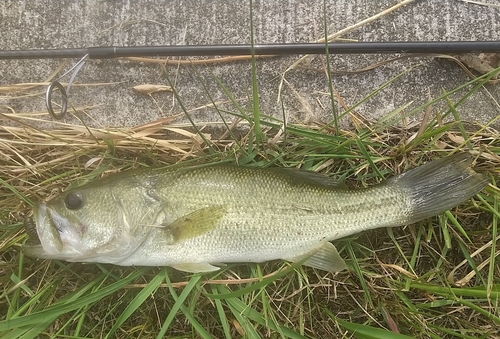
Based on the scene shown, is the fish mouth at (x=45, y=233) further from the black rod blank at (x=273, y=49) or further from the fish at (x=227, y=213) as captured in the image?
the black rod blank at (x=273, y=49)

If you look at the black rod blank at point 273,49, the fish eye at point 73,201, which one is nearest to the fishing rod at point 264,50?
the black rod blank at point 273,49

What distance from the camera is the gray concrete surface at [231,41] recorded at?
2.91m

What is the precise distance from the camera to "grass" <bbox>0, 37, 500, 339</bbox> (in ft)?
8.88

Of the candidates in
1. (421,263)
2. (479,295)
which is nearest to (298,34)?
(421,263)

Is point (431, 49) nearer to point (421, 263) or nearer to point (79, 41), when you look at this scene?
point (421, 263)

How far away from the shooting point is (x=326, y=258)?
2613 mm

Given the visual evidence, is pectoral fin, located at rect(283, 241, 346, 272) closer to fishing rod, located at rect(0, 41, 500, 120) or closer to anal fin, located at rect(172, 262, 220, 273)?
anal fin, located at rect(172, 262, 220, 273)

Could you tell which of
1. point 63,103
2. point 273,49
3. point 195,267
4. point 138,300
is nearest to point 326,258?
point 195,267

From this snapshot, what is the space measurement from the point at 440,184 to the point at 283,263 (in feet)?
3.03

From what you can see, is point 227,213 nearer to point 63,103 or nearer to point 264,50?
point 264,50

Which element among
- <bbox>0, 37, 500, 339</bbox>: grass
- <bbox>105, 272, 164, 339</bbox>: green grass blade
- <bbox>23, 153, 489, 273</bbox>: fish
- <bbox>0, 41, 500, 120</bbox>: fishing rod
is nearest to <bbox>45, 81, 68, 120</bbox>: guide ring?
<bbox>0, 41, 500, 120</bbox>: fishing rod

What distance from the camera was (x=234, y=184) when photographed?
2555mm

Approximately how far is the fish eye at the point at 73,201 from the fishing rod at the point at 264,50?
0.53 m

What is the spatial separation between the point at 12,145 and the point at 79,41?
0.72 metres
